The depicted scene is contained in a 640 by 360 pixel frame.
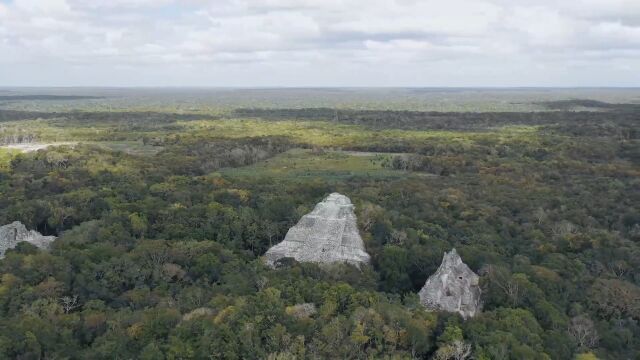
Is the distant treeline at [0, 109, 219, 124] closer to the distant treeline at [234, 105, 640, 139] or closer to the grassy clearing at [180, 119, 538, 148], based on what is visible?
the grassy clearing at [180, 119, 538, 148]

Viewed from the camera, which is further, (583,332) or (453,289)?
(453,289)

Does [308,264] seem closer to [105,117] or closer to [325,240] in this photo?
[325,240]

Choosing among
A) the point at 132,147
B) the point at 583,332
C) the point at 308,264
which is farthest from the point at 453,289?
the point at 132,147

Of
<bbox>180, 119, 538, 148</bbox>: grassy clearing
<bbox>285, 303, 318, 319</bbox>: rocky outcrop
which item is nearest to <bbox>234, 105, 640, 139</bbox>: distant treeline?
<bbox>180, 119, 538, 148</bbox>: grassy clearing

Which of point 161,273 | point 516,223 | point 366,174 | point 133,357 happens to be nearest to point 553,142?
point 366,174

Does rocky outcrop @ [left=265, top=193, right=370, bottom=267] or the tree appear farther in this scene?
rocky outcrop @ [left=265, top=193, right=370, bottom=267]

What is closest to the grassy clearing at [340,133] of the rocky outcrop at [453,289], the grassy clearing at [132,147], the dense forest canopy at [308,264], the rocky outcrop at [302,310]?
the grassy clearing at [132,147]
